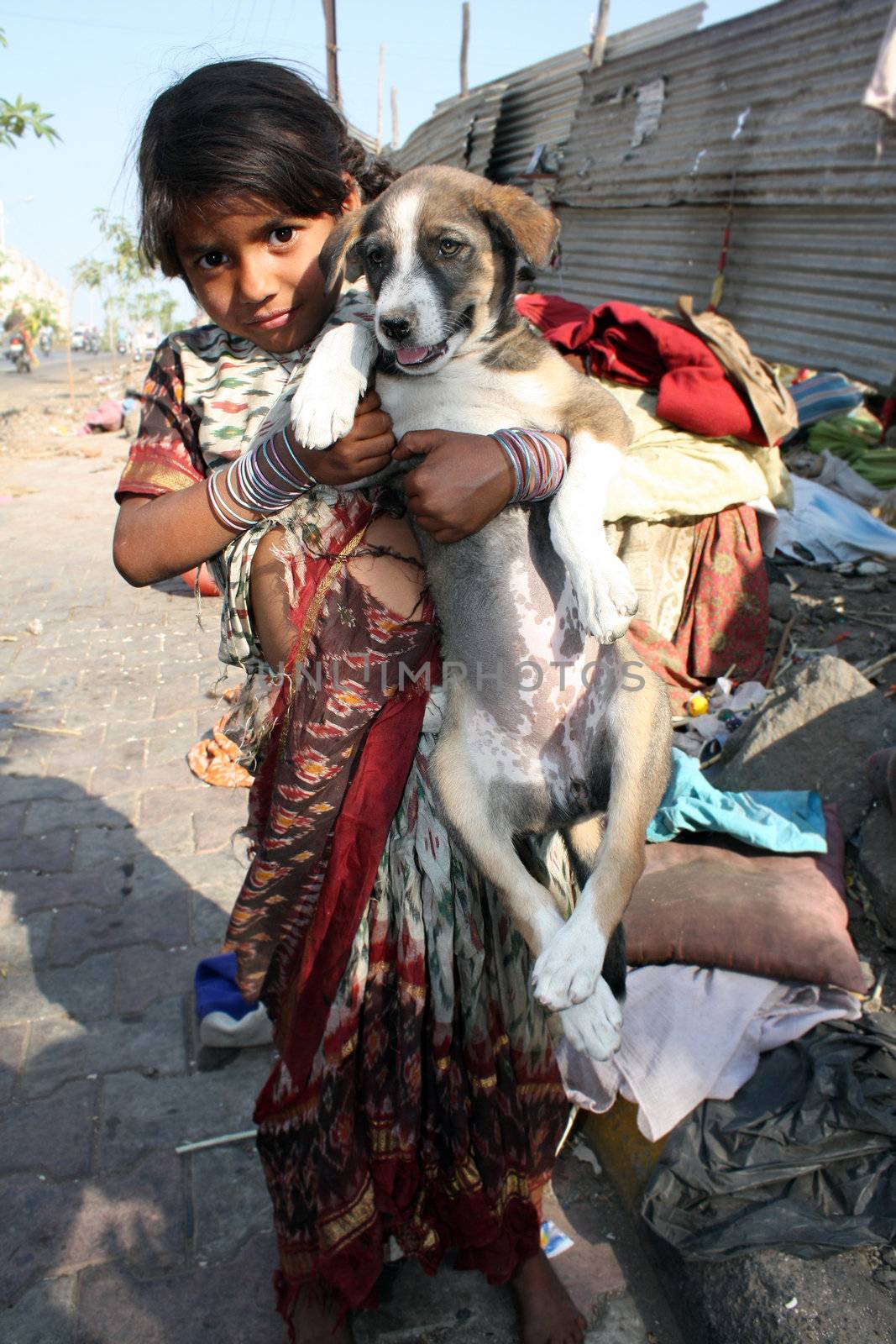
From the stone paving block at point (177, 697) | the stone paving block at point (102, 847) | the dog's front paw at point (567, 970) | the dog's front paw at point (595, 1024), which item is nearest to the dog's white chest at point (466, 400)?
the dog's front paw at point (567, 970)

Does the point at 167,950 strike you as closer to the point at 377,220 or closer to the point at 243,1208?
the point at 243,1208

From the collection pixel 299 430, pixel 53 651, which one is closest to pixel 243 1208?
pixel 299 430

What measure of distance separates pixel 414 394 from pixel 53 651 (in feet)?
16.0

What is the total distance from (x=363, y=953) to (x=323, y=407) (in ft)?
3.44

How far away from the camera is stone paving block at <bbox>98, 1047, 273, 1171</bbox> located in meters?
2.59

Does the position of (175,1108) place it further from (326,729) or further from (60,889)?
(326,729)

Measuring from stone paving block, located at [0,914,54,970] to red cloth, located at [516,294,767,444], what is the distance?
3.54 m

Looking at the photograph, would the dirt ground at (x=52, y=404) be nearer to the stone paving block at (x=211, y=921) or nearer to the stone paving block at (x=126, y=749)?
the stone paving block at (x=126, y=749)

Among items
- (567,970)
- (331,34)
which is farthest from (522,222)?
(331,34)

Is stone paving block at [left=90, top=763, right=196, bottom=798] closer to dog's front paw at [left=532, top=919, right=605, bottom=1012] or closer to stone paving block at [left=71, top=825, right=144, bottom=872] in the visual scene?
stone paving block at [left=71, top=825, right=144, bottom=872]

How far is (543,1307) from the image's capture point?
205 cm

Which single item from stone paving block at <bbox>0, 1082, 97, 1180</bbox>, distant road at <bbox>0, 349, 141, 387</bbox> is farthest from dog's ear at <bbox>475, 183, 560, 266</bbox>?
distant road at <bbox>0, 349, 141, 387</bbox>

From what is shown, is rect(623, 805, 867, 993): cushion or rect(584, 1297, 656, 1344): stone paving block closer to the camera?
rect(584, 1297, 656, 1344): stone paving block

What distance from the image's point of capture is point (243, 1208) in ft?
7.83
